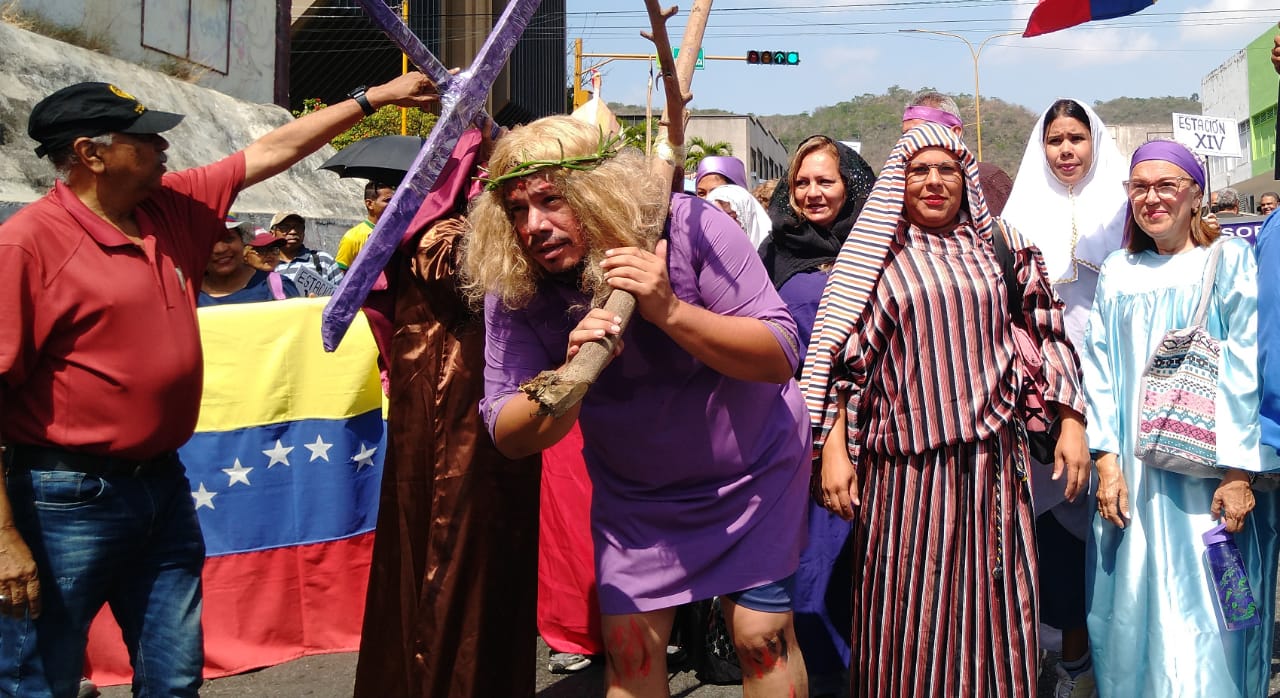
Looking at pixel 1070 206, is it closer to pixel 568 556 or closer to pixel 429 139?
pixel 568 556

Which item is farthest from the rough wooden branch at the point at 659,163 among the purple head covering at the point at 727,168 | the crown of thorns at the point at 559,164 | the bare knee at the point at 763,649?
the purple head covering at the point at 727,168

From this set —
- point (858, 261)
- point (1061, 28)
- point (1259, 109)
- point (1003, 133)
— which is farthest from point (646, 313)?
point (1003, 133)

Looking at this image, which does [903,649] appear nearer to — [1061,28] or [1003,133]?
[1061,28]

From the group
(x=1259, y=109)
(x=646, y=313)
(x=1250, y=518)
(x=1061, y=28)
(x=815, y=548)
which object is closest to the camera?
(x=646, y=313)

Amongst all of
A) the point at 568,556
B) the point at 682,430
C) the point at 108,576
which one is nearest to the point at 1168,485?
the point at 682,430

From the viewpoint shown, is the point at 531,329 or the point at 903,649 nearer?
the point at 531,329

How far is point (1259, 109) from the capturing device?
38312 mm

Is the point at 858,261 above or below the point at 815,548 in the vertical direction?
above

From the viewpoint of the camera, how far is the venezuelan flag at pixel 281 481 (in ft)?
14.9

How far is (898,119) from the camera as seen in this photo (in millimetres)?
133750

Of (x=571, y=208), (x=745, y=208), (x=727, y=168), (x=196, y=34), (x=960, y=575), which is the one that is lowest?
(x=960, y=575)

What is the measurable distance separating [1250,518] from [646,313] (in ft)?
7.05

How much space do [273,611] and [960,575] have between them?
9.34 feet

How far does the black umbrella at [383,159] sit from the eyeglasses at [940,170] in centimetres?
170
